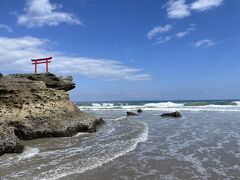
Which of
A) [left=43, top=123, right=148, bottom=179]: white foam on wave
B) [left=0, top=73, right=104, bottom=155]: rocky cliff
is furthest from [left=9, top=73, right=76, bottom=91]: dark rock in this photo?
[left=43, top=123, right=148, bottom=179]: white foam on wave

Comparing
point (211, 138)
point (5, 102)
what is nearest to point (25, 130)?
point (5, 102)

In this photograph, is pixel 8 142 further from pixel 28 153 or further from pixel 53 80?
pixel 53 80

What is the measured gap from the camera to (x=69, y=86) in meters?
23.2

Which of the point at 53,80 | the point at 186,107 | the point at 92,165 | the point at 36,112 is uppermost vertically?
the point at 53,80

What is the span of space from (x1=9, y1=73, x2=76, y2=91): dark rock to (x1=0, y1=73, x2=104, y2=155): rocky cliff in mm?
842

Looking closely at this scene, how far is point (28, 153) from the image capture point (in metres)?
13.2

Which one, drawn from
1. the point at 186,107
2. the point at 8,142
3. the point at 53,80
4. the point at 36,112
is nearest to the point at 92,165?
the point at 8,142

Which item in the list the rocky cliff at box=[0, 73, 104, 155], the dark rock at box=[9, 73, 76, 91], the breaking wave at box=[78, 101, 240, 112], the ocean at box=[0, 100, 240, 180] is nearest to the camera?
the ocean at box=[0, 100, 240, 180]

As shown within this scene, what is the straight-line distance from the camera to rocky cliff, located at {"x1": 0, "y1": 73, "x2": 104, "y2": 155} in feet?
55.7

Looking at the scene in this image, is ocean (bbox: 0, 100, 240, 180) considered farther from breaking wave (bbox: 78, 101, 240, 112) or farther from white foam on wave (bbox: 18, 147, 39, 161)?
breaking wave (bbox: 78, 101, 240, 112)

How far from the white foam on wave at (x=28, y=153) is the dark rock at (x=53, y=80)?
766 centimetres

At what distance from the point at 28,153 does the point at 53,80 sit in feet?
30.9

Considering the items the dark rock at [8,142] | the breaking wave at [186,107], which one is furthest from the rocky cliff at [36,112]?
the breaking wave at [186,107]

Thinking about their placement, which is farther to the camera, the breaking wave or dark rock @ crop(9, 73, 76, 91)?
the breaking wave
